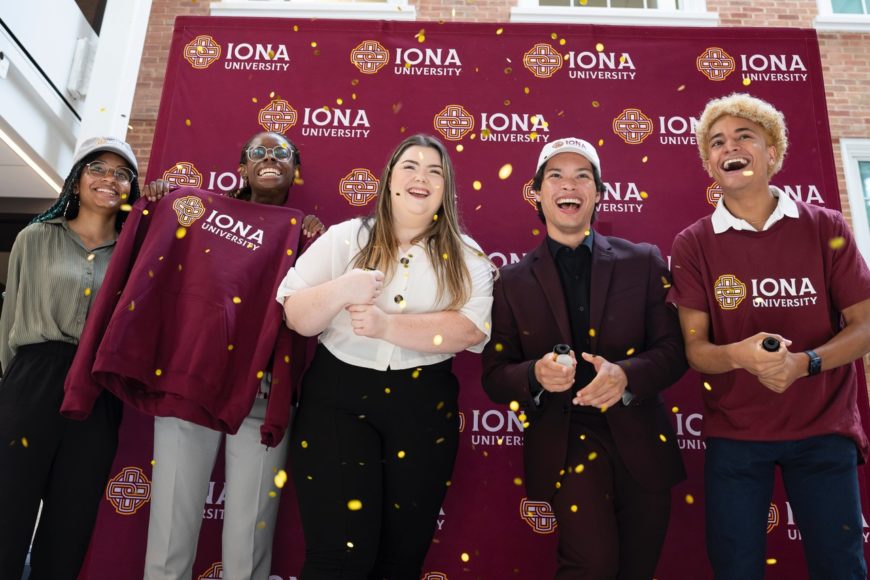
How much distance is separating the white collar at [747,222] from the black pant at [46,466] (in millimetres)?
2293

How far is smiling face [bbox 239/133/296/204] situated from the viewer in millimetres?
2684

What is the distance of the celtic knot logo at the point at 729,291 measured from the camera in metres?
2.11

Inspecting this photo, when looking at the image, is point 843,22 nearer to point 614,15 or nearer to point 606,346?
point 614,15

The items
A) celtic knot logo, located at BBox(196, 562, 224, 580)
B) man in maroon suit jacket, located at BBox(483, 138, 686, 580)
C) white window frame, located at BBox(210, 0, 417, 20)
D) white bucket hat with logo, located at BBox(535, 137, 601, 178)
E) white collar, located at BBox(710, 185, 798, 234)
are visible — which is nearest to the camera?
man in maroon suit jacket, located at BBox(483, 138, 686, 580)

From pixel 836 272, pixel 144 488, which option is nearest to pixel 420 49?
pixel 836 272

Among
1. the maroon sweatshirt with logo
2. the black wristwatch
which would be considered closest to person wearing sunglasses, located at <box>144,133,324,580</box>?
the maroon sweatshirt with logo

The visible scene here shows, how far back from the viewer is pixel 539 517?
272 cm

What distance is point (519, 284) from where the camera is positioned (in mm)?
2156

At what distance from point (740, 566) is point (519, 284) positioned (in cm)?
108

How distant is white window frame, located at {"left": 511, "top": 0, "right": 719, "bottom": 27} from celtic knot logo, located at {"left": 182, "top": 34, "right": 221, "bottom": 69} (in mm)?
2792

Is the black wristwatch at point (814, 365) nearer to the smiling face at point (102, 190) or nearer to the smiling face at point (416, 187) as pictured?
the smiling face at point (416, 187)

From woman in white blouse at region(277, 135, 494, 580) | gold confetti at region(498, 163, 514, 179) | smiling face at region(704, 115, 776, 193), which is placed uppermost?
gold confetti at region(498, 163, 514, 179)

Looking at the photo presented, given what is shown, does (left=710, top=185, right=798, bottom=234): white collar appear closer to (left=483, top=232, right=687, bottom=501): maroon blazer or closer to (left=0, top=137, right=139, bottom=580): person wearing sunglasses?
(left=483, top=232, right=687, bottom=501): maroon blazer

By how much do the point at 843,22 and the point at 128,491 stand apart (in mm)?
6465
